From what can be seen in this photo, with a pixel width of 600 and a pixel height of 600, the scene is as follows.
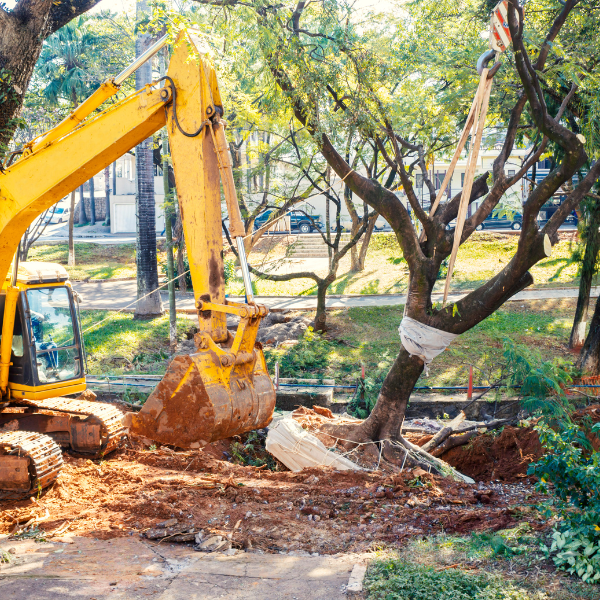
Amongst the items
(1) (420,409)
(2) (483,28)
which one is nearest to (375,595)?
(1) (420,409)

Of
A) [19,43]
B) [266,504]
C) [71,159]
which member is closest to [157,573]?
[266,504]

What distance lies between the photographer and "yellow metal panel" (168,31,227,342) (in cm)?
622

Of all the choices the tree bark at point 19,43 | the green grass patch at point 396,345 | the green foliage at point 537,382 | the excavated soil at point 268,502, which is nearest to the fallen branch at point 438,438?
the excavated soil at point 268,502

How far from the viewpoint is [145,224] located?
18656mm

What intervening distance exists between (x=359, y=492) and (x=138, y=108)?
5166mm

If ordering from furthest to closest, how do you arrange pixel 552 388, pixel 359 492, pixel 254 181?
pixel 254 181
pixel 552 388
pixel 359 492

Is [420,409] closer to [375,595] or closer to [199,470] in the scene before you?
[199,470]

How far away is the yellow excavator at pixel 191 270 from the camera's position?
5840mm

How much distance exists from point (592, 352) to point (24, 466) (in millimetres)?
11500

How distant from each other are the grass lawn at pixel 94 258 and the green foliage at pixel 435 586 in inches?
882

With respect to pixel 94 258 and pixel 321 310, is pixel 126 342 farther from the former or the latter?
pixel 94 258

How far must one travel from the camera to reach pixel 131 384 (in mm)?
12688

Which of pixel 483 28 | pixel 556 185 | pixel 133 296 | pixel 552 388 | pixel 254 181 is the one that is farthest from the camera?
pixel 133 296

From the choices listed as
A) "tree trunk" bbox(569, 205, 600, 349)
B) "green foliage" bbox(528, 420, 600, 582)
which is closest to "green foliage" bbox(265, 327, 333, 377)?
"tree trunk" bbox(569, 205, 600, 349)
